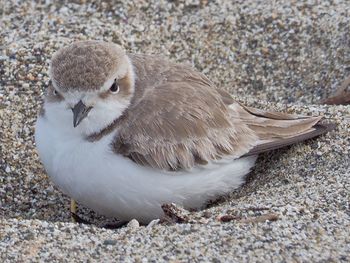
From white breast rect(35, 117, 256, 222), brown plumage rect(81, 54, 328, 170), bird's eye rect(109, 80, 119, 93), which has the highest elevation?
bird's eye rect(109, 80, 119, 93)

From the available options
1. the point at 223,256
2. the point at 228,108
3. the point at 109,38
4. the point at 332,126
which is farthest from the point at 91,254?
the point at 109,38

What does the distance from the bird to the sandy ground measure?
255mm

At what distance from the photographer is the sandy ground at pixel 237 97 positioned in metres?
3.59

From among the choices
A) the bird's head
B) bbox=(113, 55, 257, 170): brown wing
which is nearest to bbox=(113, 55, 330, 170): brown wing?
bbox=(113, 55, 257, 170): brown wing

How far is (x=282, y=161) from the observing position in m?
4.72

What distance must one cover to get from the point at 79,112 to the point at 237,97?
4.81 ft

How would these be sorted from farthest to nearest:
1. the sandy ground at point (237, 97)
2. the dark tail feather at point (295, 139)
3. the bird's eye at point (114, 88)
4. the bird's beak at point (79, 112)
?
the dark tail feather at point (295, 139), the bird's eye at point (114, 88), the bird's beak at point (79, 112), the sandy ground at point (237, 97)

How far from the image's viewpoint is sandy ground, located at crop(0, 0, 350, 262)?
359cm

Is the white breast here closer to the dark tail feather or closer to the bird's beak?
the bird's beak

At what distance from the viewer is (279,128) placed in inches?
188

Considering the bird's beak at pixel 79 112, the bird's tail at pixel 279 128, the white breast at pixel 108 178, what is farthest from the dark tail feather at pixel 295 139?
the bird's beak at pixel 79 112

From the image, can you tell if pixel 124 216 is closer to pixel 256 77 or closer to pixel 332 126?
pixel 332 126

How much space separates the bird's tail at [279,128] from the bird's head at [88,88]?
78 cm

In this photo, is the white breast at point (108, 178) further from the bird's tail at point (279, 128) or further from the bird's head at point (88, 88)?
the bird's tail at point (279, 128)
